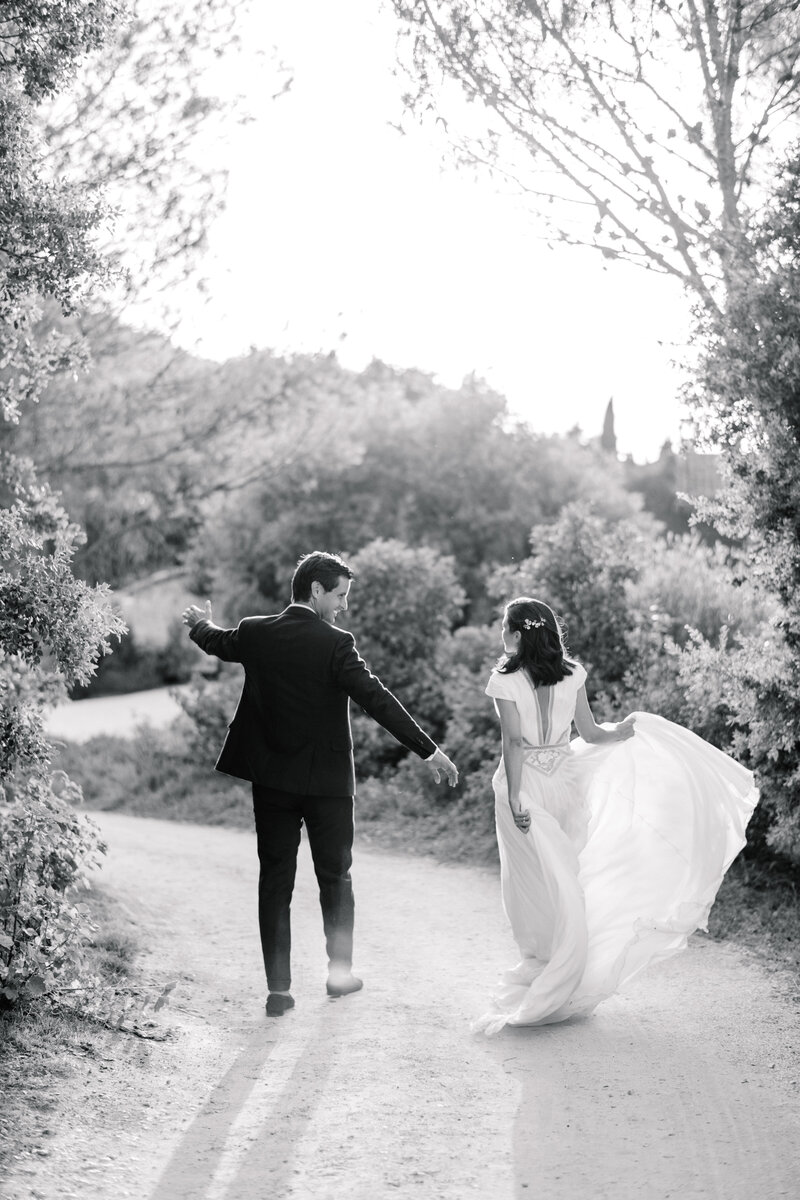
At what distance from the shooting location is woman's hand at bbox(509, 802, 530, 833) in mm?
5871

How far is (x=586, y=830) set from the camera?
6148 millimetres

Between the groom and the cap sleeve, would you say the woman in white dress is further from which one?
the groom

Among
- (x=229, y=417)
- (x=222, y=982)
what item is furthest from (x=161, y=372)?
(x=222, y=982)

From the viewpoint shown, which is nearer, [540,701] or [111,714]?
[540,701]

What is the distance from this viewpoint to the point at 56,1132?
4242mm

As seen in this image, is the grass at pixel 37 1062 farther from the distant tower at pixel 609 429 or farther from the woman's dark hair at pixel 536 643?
the distant tower at pixel 609 429

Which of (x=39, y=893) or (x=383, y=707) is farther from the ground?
(x=383, y=707)

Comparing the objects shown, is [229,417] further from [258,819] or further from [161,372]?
[258,819]

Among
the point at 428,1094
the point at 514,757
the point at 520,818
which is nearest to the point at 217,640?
the point at 514,757

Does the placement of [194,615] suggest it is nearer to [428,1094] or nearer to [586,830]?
[586,830]

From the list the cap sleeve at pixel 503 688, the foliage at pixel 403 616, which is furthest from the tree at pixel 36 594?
the foliage at pixel 403 616

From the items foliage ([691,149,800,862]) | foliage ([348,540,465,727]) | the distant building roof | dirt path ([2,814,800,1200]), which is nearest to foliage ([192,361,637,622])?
the distant building roof

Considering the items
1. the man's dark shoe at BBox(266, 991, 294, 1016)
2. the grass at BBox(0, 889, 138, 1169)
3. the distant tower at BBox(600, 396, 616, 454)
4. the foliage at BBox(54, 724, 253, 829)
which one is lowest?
the foliage at BBox(54, 724, 253, 829)

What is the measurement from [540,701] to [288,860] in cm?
144
